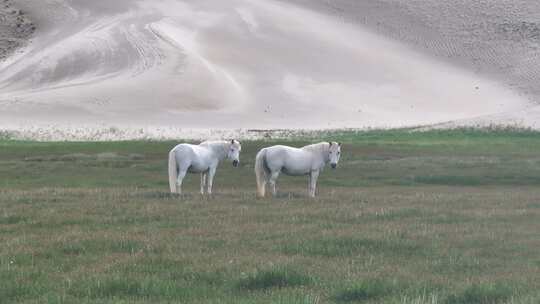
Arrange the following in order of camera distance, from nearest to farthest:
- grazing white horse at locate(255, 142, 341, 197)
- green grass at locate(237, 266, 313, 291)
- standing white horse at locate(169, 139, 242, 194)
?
green grass at locate(237, 266, 313, 291) < standing white horse at locate(169, 139, 242, 194) < grazing white horse at locate(255, 142, 341, 197)

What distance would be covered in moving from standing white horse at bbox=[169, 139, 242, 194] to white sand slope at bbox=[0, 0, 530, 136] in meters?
48.1

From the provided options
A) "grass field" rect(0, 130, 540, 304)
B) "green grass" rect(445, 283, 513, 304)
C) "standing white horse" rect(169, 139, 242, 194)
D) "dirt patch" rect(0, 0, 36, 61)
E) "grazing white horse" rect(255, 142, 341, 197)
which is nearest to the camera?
"green grass" rect(445, 283, 513, 304)

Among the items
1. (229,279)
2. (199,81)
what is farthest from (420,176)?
(199,81)

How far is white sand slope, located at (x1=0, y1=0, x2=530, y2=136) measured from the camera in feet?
265

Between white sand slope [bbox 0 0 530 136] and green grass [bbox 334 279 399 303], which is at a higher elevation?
white sand slope [bbox 0 0 530 136]

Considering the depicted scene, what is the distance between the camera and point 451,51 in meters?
110

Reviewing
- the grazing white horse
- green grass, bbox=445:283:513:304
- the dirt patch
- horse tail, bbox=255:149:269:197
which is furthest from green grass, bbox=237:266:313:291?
the dirt patch

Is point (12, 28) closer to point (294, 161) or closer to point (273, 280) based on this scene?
point (294, 161)

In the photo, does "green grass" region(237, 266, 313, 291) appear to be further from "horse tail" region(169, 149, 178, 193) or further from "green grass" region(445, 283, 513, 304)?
"horse tail" region(169, 149, 178, 193)

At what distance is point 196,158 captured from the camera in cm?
2462

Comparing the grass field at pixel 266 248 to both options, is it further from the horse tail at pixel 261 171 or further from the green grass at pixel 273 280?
the horse tail at pixel 261 171

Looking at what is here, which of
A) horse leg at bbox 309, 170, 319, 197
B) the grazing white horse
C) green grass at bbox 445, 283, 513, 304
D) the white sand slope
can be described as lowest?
green grass at bbox 445, 283, 513, 304

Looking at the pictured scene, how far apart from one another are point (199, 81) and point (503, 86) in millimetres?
31938

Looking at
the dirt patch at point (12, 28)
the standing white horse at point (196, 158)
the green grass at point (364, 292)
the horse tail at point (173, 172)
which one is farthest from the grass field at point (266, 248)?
the dirt patch at point (12, 28)
